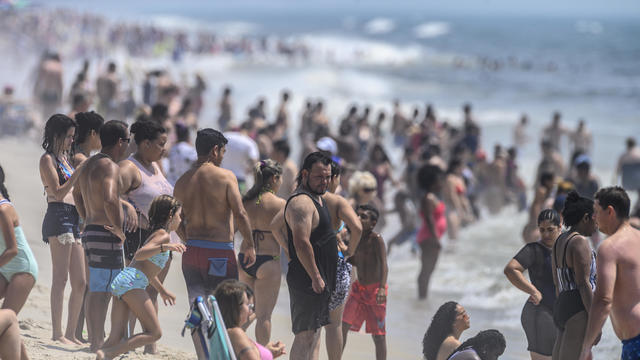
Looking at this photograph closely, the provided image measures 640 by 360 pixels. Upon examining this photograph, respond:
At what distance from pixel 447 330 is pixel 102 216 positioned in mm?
2218

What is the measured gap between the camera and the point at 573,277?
452cm

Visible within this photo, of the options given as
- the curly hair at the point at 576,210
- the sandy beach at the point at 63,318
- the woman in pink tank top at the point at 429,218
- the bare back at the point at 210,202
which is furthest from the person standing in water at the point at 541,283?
the woman in pink tank top at the point at 429,218

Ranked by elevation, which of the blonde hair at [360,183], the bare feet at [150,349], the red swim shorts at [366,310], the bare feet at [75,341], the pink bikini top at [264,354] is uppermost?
the blonde hair at [360,183]

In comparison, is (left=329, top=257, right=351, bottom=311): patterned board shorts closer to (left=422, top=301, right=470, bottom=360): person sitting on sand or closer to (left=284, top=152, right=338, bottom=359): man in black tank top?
(left=284, top=152, right=338, bottom=359): man in black tank top

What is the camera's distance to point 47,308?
6391 millimetres

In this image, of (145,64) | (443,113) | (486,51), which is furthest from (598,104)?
(486,51)

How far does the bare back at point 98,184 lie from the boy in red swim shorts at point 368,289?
5.75 feet

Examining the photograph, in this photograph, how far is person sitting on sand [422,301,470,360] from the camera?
4934mm

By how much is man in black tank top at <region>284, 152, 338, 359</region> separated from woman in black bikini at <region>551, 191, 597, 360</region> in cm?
129

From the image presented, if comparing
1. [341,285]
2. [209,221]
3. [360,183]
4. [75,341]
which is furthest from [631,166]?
[75,341]

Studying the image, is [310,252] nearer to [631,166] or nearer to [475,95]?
[631,166]

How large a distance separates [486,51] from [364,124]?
5720 centimetres

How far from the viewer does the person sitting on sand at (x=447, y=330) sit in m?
4.93

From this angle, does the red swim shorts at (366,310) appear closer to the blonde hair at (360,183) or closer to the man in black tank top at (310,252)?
the man in black tank top at (310,252)
